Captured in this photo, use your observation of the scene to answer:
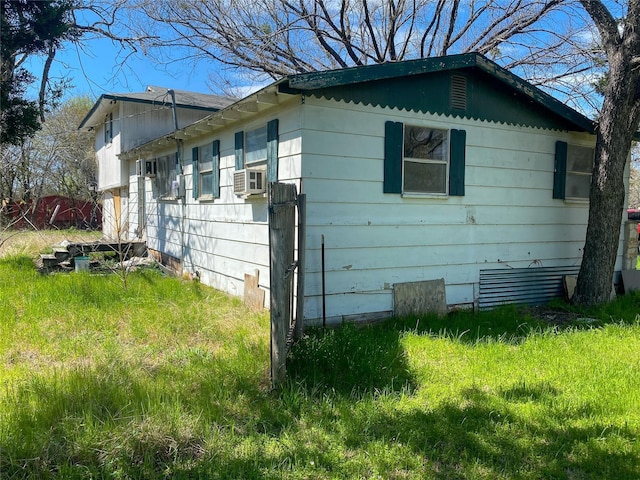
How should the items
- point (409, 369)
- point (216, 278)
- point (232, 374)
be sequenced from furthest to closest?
point (216, 278) < point (409, 369) < point (232, 374)

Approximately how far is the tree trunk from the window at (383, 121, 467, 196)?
2.31 meters

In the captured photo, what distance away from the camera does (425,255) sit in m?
6.38

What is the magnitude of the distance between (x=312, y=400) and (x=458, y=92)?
4919 mm

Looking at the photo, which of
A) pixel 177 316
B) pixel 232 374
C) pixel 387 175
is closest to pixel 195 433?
pixel 232 374

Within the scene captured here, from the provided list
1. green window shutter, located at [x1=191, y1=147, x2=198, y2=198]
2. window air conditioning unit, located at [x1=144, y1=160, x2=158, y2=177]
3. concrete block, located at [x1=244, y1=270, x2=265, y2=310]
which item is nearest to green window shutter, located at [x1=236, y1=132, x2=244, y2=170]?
concrete block, located at [x1=244, y1=270, x2=265, y2=310]

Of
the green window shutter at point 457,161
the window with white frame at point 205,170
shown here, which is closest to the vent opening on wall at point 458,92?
the green window shutter at point 457,161

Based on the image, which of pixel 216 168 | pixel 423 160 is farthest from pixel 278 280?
pixel 216 168

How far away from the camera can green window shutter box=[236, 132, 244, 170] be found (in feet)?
22.7

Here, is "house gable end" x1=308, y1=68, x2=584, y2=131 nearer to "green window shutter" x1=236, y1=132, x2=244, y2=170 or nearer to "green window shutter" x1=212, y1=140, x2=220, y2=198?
"green window shutter" x1=236, y1=132, x2=244, y2=170

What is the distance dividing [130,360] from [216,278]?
3.91 meters

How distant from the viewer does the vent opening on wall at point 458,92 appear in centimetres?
646

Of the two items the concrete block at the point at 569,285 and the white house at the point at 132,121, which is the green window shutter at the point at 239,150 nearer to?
the concrete block at the point at 569,285

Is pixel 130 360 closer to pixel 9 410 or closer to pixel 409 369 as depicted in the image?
pixel 9 410

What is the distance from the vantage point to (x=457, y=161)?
21.2 feet
